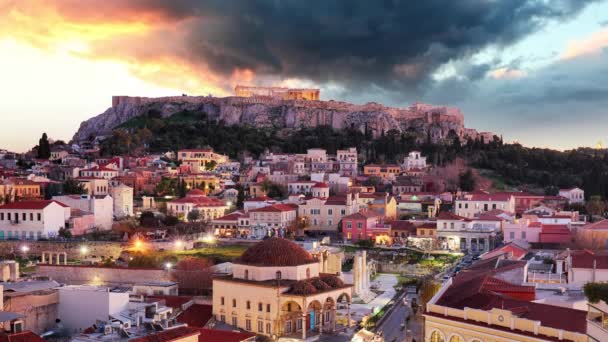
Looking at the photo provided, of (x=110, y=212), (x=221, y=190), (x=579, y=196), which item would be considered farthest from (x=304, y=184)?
(x=579, y=196)

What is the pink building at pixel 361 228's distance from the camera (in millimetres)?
54438

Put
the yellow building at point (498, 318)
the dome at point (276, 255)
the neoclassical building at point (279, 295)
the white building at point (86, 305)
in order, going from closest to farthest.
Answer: the yellow building at point (498, 318) → the white building at point (86, 305) → the neoclassical building at point (279, 295) → the dome at point (276, 255)

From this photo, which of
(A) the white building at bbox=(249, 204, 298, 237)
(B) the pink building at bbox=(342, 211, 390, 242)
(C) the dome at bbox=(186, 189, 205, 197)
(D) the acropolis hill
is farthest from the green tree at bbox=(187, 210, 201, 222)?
(D) the acropolis hill

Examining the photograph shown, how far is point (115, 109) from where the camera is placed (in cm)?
12156

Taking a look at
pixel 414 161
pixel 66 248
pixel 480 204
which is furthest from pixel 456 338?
pixel 414 161

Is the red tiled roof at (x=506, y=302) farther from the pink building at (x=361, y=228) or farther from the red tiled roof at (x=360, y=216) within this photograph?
the red tiled roof at (x=360, y=216)

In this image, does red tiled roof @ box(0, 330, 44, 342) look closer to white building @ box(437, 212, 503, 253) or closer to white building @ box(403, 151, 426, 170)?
white building @ box(437, 212, 503, 253)

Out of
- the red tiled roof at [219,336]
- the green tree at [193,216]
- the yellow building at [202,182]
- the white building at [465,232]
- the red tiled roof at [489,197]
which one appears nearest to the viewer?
the red tiled roof at [219,336]

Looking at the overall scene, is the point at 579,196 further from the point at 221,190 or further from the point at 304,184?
the point at 221,190

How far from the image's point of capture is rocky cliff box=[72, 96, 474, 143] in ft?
381

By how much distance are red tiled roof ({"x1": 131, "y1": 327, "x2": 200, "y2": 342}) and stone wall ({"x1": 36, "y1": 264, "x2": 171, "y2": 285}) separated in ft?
47.8

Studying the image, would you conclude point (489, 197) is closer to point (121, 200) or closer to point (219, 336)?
point (121, 200)

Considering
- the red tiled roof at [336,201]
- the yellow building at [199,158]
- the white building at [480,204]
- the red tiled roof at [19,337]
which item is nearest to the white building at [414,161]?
the yellow building at [199,158]

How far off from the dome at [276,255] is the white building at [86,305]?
19.0 ft
